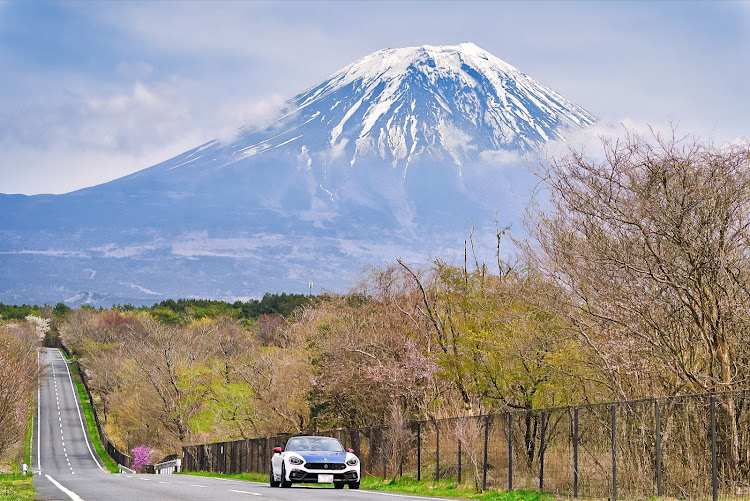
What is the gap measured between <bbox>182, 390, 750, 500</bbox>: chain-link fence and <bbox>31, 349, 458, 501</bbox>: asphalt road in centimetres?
291

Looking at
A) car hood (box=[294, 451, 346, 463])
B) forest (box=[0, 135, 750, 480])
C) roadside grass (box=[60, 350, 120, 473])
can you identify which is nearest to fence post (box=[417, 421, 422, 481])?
forest (box=[0, 135, 750, 480])

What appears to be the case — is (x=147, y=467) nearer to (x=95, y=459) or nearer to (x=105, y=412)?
(x=95, y=459)

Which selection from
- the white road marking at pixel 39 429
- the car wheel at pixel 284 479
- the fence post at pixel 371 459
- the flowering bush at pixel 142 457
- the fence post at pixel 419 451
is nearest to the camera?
the car wheel at pixel 284 479

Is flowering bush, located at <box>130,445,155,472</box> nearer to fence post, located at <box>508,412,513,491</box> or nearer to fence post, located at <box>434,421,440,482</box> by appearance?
fence post, located at <box>434,421,440,482</box>

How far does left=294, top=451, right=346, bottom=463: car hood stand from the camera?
2720cm

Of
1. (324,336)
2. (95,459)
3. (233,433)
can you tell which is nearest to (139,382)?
(95,459)

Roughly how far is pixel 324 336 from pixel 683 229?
1268 inches

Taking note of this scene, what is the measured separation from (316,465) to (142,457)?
68354mm

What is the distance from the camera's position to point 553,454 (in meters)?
23.1

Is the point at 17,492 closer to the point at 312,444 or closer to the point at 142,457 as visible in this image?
the point at 312,444

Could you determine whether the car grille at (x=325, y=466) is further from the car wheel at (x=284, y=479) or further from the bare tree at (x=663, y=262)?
the bare tree at (x=663, y=262)

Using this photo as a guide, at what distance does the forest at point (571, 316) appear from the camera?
20.7 metres

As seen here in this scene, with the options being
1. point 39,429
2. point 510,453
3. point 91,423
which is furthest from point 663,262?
point 91,423

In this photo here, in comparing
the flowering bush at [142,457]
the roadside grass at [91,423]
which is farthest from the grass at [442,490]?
the roadside grass at [91,423]
